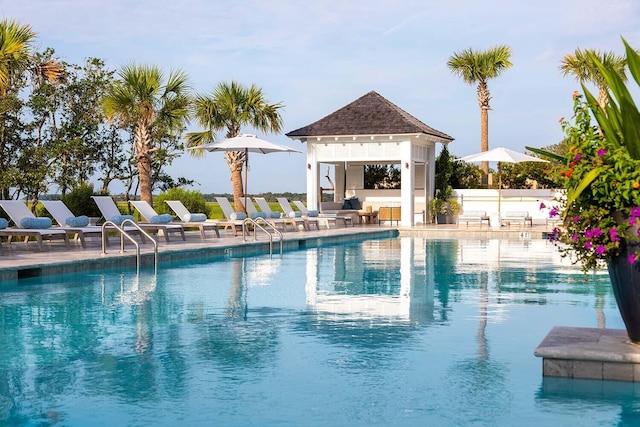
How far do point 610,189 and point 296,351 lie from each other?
276 centimetres

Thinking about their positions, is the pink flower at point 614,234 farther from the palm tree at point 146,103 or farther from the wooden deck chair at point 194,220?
the palm tree at point 146,103

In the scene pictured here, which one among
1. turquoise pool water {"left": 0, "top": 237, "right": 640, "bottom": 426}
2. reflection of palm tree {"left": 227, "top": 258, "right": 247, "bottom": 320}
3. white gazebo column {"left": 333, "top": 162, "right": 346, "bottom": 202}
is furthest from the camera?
white gazebo column {"left": 333, "top": 162, "right": 346, "bottom": 202}

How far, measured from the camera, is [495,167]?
3616 cm

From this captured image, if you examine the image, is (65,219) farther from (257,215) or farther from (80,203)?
(257,215)

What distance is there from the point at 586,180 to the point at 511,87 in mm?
31193

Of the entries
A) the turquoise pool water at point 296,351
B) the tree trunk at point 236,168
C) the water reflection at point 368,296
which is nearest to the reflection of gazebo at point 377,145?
the tree trunk at point 236,168

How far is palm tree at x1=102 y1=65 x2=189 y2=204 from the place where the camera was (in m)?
23.5

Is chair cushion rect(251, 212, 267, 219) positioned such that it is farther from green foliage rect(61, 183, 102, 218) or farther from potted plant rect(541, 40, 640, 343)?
potted plant rect(541, 40, 640, 343)

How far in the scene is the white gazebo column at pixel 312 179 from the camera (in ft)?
93.4

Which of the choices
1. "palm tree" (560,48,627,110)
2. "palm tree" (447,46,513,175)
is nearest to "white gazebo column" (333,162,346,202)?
"palm tree" (447,46,513,175)

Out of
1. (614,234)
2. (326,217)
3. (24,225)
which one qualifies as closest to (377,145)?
(326,217)

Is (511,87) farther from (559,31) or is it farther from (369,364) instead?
(369,364)

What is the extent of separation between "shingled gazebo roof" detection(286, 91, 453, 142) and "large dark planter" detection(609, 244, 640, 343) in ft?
69.9

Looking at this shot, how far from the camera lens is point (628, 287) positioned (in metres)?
5.67
